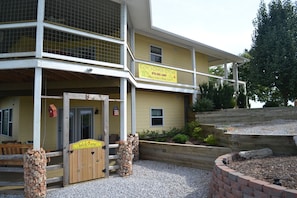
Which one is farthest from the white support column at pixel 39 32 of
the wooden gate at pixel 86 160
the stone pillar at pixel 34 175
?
the wooden gate at pixel 86 160

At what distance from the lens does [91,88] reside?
9602 millimetres

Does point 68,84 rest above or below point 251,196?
above

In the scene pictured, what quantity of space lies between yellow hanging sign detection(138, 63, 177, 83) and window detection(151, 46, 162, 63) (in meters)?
1.42

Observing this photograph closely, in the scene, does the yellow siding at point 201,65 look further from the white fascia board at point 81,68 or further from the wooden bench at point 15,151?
the wooden bench at point 15,151

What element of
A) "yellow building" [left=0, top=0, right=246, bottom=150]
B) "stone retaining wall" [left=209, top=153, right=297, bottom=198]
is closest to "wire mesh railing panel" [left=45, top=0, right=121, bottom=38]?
"yellow building" [left=0, top=0, right=246, bottom=150]

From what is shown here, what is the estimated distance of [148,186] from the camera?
6.35m

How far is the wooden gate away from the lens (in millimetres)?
6745

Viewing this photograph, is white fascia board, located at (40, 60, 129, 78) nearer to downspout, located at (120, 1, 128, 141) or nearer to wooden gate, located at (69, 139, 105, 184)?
downspout, located at (120, 1, 128, 141)

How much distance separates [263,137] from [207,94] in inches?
276

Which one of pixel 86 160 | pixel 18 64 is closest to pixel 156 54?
pixel 86 160

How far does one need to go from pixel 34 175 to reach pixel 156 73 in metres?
7.45

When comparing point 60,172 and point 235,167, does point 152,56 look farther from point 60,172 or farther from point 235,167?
point 235,167

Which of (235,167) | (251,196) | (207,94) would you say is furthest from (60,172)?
(207,94)

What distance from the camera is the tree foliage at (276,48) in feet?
45.0
